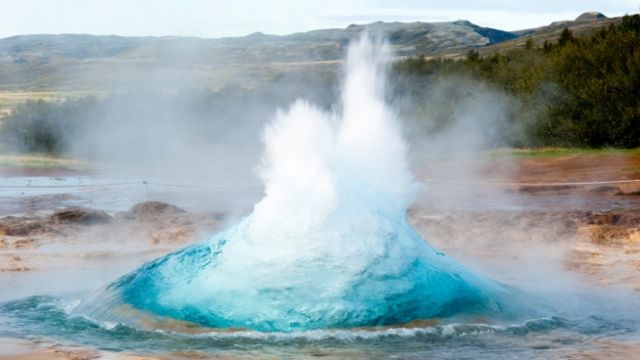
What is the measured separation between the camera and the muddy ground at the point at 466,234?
35.0 ft

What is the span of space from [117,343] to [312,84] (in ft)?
103

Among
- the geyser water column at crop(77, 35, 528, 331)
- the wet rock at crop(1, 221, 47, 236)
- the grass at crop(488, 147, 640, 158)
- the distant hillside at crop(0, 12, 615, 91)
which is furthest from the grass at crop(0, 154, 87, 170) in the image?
the geyser water column at crop(77, 35, 528, 331)

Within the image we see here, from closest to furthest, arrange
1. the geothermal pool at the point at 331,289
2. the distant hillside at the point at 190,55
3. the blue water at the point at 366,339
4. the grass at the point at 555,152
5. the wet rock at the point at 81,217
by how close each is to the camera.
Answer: the blue water at the point at 366,339
the geothermal pool at the point at 331,289
the wet rock at the point at 81,217
the grass at the point at 555,152
the distant hillside at the point at 190,55

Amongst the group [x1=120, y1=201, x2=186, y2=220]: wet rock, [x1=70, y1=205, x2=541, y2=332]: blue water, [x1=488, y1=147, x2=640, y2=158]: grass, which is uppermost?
[x1=70, y1=205, x2=541, y2=332]: blue water

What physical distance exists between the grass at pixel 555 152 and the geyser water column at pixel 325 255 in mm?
18183

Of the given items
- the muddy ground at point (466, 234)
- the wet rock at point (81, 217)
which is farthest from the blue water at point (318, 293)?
the wet rock at point (81, 217)

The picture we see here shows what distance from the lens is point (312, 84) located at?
37906 millimetres

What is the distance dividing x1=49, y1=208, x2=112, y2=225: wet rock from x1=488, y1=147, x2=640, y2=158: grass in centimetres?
1355

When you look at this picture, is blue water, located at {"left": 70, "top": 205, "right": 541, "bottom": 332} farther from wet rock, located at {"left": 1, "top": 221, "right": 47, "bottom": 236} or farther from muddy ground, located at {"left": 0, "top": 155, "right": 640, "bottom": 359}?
wet rock, located at {"left": 1, "top": 221, "right": 47, "bottom": 236}

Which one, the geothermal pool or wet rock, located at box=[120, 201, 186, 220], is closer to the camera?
the geothermal pool

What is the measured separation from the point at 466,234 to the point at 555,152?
13.5 meters

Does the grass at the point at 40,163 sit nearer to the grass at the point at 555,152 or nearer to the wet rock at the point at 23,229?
the grass at the point at 555,152

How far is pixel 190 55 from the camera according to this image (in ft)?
272

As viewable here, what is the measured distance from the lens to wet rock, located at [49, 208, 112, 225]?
49.0 ft
